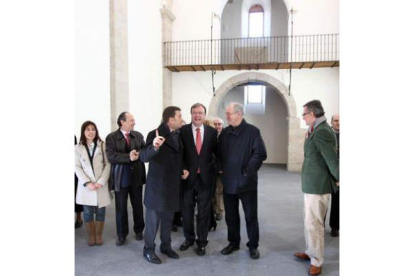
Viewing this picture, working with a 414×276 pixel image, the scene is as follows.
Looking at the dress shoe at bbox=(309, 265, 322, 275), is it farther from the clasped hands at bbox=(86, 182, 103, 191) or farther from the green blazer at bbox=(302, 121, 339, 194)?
the clasped hands at bbox=(86, 182, 103, 191)

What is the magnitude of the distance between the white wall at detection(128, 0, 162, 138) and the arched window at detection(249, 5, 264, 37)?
601 centimetres

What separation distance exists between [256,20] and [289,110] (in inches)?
232

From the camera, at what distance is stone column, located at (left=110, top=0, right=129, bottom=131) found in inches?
241

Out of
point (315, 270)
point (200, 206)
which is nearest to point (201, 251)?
point (200, 206)

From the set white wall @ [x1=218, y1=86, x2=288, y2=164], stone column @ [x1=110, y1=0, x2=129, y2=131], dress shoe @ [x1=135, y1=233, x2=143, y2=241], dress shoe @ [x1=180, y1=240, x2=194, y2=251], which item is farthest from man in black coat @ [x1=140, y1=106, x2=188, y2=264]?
white wall @ [x1=218, y1=86, x2=288, y2=164]

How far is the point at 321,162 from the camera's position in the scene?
2797 mm

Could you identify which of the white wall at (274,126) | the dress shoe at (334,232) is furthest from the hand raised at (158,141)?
the white wall at (274,126)

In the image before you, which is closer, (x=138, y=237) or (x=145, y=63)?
(x=138, y=237)

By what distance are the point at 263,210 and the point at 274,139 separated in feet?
28.1

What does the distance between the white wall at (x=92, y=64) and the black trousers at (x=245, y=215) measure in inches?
112

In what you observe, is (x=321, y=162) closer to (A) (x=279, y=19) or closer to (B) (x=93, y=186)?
(B) (x=93, y=186)
